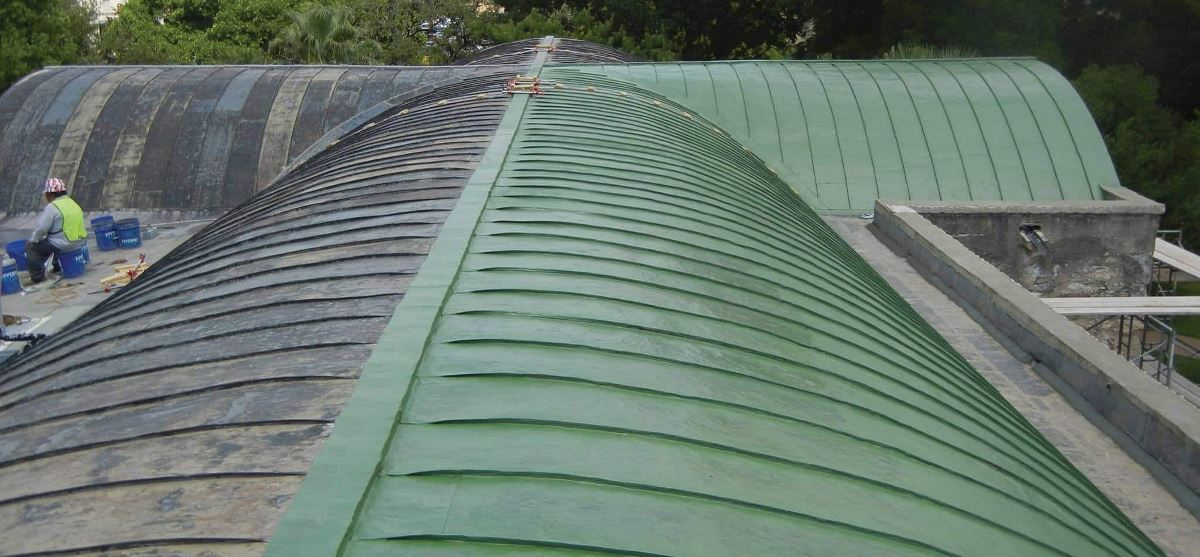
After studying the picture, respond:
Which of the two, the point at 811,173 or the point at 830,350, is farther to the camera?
the point at 811,173

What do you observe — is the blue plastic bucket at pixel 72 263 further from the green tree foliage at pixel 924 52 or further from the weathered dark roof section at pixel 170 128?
the green tree foliage at pixel 924 52

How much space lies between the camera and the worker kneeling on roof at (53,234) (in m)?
11.7

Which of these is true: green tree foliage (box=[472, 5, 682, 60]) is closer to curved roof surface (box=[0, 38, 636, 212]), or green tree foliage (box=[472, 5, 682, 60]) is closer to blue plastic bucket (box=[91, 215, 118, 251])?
curved roof surface (box=[0, 38, 636, 212])

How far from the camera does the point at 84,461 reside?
3338 mm

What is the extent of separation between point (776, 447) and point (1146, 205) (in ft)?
35.9

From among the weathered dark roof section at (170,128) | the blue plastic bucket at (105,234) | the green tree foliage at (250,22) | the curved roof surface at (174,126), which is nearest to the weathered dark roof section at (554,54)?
the curved roof surface at (174,126)

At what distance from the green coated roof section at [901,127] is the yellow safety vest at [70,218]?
6759 millimetres

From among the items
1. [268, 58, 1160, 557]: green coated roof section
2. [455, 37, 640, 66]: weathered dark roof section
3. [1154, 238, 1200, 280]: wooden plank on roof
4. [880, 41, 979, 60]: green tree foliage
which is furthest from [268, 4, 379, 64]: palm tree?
[268, 58, 1160, 557]: green coated roof section

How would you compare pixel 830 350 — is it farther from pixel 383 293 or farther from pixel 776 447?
pixel 383 293

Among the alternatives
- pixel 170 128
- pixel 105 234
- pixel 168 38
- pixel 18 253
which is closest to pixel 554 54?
pixel 170 128

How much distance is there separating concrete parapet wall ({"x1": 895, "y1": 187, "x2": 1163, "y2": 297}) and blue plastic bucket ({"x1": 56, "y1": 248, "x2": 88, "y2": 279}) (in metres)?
11.3

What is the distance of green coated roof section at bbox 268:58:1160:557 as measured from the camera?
2898mm

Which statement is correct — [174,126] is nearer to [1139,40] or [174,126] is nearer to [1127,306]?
[1127,306]

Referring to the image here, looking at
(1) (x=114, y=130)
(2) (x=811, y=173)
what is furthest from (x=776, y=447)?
(1) (x=114, y=130)
